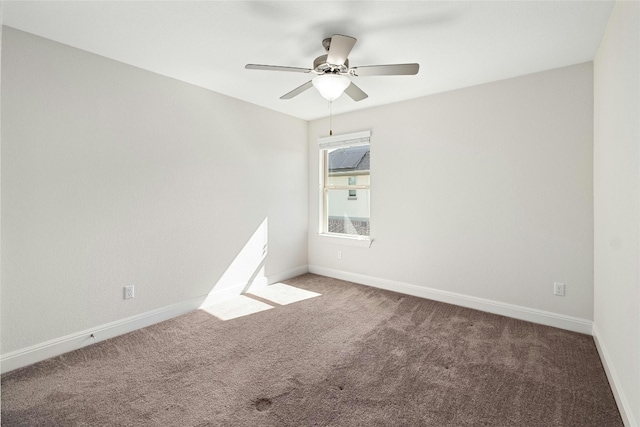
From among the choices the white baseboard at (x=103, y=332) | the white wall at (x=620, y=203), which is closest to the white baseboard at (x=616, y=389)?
the white wall at (x=620, y=203)

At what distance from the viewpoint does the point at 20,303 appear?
7.93 feet

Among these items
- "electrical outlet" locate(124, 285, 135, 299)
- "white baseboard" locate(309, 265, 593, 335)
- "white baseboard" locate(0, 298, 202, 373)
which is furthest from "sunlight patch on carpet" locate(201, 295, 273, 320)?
"white baseboard" locate(309, 265, 593, 335)

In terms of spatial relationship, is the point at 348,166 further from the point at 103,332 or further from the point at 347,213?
the point at 103,332

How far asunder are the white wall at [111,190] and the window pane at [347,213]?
49.0 inches

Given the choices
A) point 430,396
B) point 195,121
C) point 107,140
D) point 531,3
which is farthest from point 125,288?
point 531,3

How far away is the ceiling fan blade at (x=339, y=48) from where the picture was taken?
6.80ft

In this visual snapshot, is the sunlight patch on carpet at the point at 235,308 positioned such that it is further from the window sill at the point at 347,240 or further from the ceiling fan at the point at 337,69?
the ceiling fan at the point at 337,69

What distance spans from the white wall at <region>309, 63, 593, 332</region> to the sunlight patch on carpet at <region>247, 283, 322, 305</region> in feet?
2.99

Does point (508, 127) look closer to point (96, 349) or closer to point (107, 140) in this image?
point (107, 140)

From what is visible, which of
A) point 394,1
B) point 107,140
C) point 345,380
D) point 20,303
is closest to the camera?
point 394,1

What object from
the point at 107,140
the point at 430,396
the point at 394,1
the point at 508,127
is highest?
the point at 394,1

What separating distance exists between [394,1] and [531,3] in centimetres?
90

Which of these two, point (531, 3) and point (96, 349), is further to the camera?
point (96, 349)

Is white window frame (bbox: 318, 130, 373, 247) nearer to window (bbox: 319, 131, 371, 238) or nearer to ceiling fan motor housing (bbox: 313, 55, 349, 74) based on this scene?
window (bbox: 319, 131, 371, 238)
